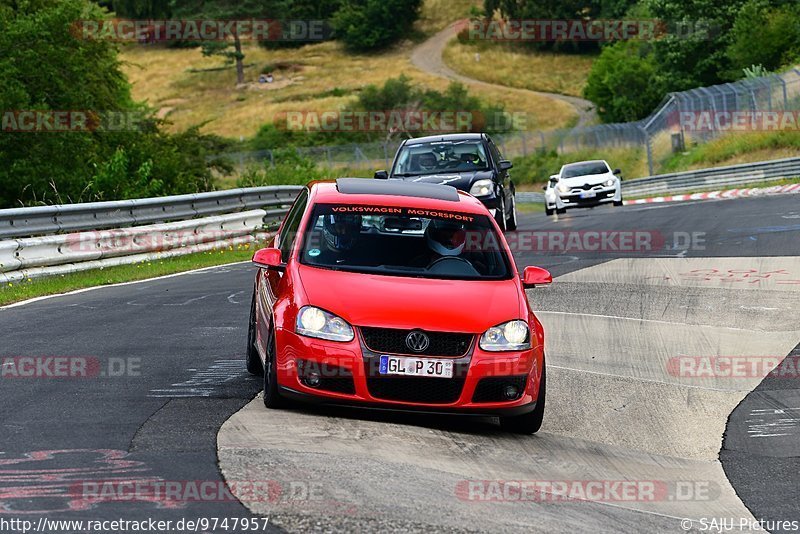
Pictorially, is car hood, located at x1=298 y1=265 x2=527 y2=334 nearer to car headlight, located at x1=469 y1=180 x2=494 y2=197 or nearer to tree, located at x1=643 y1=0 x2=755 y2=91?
car headlight, located at x1=469 y1=180 x2=494 y2=197

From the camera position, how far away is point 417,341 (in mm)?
8062

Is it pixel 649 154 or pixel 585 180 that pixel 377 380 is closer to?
pixel 585 180

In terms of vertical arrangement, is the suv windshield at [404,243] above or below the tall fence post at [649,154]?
above

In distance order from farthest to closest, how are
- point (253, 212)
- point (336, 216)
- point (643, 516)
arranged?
point (253, 212) → point (336, 216) → point (643, 516)

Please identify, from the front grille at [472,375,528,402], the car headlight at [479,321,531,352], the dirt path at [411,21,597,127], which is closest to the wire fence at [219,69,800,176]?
the dirt path at [411,21,597,127]

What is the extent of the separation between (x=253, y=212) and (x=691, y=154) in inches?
1217

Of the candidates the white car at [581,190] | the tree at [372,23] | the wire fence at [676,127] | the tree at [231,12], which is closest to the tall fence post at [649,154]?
the wire fence at [676,127]

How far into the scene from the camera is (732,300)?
14617mm

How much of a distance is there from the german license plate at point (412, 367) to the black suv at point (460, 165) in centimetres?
1309

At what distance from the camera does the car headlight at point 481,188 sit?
69.1 ft

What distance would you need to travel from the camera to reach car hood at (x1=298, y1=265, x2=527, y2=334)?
8141 mm

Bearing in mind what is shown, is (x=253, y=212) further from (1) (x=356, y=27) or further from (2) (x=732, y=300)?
(1) (x=356, y=27)

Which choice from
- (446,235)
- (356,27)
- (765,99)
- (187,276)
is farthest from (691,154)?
(356,27)
